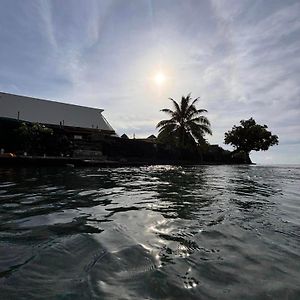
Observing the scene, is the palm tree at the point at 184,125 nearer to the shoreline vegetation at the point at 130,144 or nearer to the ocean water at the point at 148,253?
the shoreline vegetation at the point at 130,144

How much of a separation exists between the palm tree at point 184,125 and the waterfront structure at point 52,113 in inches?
281

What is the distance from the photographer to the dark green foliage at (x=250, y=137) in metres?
47.3

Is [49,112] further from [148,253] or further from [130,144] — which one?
[148,253]

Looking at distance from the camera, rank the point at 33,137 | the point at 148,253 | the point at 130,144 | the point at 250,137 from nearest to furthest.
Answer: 1. the point at 148,253
2. the point at 33,137
3. the point at 130,144
4. the point at 250,137

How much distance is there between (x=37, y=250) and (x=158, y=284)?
139cm

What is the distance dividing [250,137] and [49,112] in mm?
32721

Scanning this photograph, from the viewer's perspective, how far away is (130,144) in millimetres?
31625

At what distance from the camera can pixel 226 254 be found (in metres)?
2.87

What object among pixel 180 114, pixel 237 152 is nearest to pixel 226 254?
pixel 180 114

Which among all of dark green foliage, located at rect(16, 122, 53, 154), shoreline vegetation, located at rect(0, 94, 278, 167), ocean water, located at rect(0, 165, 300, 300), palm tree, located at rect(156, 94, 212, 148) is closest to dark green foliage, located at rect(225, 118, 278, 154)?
shoreline vegetation, located at rect(0, 94, 278, 167)

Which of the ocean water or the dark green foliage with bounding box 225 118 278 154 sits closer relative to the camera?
the ocean water

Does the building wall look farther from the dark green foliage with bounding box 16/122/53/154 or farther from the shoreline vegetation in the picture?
the dark green foliage with bounding box 16/122/53/154

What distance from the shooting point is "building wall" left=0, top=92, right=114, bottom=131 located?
2961cm

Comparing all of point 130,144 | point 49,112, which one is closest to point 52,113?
point 49,112
